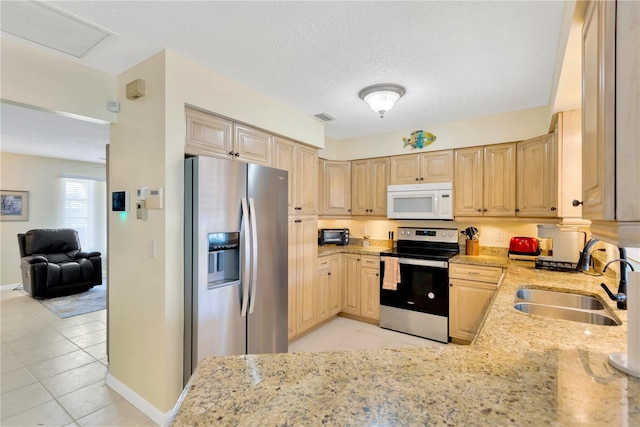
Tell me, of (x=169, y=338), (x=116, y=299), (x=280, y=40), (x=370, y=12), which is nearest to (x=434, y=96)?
(x=370, y=12)

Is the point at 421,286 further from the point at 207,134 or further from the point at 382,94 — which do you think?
the point at 207,134

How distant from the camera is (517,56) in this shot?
2129 millimetres

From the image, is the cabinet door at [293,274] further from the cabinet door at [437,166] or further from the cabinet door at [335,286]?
the cabinet door at [437,166]

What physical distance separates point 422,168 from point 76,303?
562 cm

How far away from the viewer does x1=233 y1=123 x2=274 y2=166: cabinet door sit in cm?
257

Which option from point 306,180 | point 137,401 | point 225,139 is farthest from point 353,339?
point 225,139

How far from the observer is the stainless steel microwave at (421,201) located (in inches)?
140

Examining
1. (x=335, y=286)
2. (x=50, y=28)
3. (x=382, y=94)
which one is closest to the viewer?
(x=50, y=28)

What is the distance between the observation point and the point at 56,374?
2672mm

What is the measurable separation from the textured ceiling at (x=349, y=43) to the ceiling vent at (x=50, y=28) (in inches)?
3.0

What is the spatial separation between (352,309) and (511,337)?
2.89 metres

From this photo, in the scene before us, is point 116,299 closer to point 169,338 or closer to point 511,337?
point 169,338

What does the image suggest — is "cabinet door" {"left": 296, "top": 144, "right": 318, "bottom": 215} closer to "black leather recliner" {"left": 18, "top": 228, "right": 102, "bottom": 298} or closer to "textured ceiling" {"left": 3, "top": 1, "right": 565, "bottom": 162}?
"textured ceiling" {"left": 3, "top": 1, "right": 565, "bottom": 162}

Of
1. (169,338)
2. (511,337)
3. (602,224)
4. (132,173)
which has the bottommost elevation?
(169,338)
